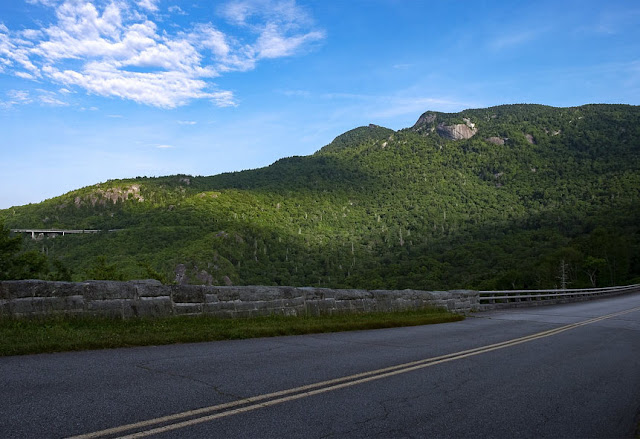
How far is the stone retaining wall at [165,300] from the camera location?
27.8 ft

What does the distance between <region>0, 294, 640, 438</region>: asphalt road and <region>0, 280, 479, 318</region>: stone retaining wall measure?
216 centimetres

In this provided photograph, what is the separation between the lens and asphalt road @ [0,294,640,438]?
4293mm

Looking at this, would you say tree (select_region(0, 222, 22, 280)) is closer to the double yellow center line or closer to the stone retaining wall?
the stone retaining wall

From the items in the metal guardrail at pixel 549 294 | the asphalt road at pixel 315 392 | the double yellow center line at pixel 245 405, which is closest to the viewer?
the double yellow center line at pixel 245 405

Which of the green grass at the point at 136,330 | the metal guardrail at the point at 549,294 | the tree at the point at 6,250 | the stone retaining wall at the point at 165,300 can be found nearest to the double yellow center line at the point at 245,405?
the green grass at the point at 136,330

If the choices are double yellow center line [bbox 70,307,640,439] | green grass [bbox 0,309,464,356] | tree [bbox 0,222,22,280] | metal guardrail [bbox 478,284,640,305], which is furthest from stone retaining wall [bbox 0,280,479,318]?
tree [bbox 0,222,22,280]

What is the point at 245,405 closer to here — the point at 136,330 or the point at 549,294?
the point at 136,330

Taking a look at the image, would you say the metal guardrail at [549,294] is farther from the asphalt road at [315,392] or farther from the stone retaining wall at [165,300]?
the asphalt road at [315,392]

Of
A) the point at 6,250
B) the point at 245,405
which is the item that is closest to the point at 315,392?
the point at 245,405

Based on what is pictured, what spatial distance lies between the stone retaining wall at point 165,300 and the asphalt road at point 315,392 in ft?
7.09

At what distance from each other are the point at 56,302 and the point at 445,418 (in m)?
7.61

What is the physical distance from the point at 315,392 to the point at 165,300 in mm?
5960

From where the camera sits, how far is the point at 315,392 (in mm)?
5559

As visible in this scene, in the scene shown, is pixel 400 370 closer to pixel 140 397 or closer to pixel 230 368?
pixel 230 368
